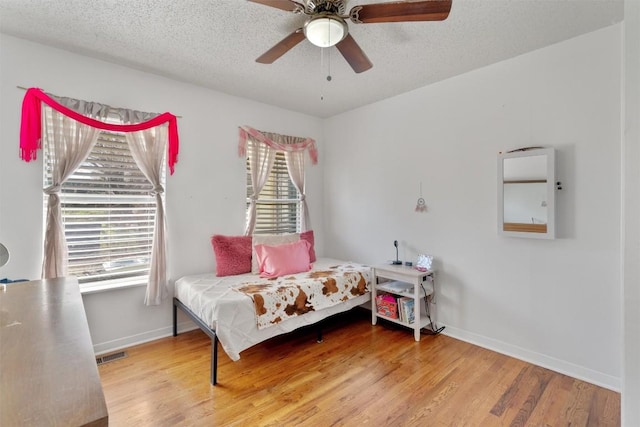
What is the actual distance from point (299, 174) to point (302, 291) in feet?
5.91

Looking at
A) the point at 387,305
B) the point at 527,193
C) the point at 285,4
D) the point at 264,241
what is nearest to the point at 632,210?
the point at 527,193

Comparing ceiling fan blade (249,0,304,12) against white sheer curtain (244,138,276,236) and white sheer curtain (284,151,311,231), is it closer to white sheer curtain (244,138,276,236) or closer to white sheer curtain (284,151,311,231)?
white sheer curtain (244,138,276,236)

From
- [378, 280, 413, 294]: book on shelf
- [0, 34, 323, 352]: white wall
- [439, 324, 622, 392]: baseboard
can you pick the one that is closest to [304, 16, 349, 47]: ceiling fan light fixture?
[0, 34, 323, 352]: white wall

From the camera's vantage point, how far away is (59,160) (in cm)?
239

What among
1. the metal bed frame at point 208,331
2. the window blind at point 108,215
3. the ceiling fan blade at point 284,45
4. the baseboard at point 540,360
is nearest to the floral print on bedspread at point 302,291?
the metal bed frame at point 208,331

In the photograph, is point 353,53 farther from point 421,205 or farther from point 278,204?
point 278,204

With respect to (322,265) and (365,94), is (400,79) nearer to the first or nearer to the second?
(365,94)

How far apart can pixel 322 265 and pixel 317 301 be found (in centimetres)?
77

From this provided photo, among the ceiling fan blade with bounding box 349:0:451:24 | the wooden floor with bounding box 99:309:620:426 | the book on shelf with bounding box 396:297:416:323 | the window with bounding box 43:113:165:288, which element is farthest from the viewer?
the book on shelf with bounding box 396:297:416:323

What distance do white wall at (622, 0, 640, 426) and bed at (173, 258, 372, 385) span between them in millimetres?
2020

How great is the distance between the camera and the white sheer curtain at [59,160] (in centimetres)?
235

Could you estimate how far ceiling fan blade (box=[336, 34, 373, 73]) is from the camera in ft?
6.21

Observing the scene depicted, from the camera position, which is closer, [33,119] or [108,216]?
[33,119]

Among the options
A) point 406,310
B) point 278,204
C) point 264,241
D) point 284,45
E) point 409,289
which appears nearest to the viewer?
point 284,45
